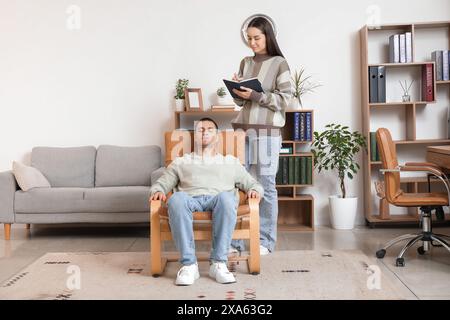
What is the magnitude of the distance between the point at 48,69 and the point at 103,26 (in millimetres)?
664

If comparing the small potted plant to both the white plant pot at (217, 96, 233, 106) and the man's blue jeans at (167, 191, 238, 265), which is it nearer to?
the white plant pot at (217, 96, 233, 106)

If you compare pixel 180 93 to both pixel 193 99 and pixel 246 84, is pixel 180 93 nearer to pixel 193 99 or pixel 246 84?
pixel 193 99

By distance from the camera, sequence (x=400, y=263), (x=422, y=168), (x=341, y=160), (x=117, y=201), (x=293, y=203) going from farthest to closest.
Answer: (x=293, y=203) → (x=341, y=160) → (x=117, y=201) → (x=422, y=168) → (x=400, y=263)

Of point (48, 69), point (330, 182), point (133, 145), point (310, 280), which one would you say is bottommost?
point (310, 280)

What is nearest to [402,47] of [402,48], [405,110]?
[402,48]

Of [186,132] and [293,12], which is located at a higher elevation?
[293,12]

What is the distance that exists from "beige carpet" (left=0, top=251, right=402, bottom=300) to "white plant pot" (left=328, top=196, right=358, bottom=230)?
3.72 ft

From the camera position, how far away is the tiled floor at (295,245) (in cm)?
333

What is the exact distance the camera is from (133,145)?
557cm

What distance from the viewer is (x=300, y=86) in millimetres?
5441

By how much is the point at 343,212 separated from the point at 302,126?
33.4 inches

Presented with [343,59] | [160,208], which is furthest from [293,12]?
[160,208]

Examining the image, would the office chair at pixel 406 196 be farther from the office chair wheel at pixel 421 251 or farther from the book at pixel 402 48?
the book at pixel 402 48
